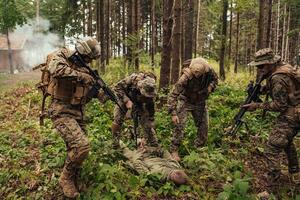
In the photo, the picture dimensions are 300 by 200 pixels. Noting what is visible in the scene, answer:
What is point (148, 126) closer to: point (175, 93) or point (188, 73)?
point (175, 93)

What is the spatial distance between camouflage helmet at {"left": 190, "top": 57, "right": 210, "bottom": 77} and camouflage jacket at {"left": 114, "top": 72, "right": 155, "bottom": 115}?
0.85 metres

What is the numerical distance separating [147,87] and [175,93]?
30.2 inches

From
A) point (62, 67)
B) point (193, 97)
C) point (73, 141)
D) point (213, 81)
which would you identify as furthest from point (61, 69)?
point (213, 81)

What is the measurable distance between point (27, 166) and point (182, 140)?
3172 millimetres

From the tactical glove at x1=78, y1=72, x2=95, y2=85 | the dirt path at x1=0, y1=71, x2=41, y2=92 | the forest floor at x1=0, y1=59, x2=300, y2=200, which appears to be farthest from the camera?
the dirt path at x1=0, y1=71, x2=41, y2=92

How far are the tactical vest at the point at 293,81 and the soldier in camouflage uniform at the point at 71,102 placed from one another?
298 centimetres

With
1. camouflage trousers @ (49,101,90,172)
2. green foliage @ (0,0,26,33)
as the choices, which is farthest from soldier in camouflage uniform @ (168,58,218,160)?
green foliage @ (0,0,26,33)

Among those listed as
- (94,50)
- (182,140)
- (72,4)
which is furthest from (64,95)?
(72,4)

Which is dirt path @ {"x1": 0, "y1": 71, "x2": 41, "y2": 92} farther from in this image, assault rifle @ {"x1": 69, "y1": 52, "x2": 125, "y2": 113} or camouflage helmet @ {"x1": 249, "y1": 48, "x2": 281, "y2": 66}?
camouflage helmet @ {"x1": 249, "y1": 48, "x2": 281, "y2": 66}

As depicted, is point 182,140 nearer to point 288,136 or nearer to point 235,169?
point 235,169

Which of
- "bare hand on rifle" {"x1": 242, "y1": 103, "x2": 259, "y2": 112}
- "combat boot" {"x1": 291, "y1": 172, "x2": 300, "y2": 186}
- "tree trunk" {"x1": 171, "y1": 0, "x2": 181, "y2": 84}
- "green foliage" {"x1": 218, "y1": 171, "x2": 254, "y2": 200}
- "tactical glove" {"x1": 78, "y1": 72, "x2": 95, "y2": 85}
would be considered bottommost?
"combat boot" {"x1": 291, "y1": 172, "x2": 300, "y2": 186}

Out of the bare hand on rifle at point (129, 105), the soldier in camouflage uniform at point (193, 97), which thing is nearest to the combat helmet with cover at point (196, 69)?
the soldier in camouflage uniform at point (193, 97)

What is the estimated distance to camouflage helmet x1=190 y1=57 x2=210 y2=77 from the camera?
7375 mm

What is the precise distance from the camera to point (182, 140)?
7.93 metres
